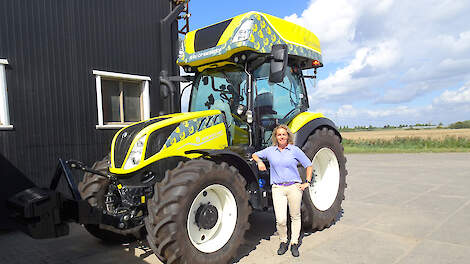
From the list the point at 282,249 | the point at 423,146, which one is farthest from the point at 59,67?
the point at 423,146

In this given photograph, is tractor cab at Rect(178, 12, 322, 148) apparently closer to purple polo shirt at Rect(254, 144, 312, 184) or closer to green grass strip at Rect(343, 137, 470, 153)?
purple polo shirt at Rect(254, 144, 312, 184)

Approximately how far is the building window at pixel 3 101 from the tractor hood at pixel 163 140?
9.44 feet

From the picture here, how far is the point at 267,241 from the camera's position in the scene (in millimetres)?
4066

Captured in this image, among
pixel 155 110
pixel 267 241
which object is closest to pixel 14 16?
pixel 155 110

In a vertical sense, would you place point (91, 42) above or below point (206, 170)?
above

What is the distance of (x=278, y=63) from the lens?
3.54 m

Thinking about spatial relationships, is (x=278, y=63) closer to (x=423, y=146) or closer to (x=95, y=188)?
(x=95, y=188)

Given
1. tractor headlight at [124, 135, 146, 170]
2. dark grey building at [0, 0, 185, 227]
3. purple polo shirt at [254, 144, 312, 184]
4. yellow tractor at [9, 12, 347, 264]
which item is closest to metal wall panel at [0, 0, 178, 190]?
dark grey building at [0, 0, 185, 227]

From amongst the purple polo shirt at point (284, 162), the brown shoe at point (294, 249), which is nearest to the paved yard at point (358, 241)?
the brown shoe at point (294, 249)

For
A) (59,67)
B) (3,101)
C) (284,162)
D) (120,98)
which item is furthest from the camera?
(120,98)

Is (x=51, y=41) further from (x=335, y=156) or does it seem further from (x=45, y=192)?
(x=335, y=156)

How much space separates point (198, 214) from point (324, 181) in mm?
2465

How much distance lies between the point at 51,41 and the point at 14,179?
2568 millimetres

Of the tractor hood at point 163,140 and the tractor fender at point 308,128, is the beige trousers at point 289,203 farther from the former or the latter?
the tractor hood at point 163,140
